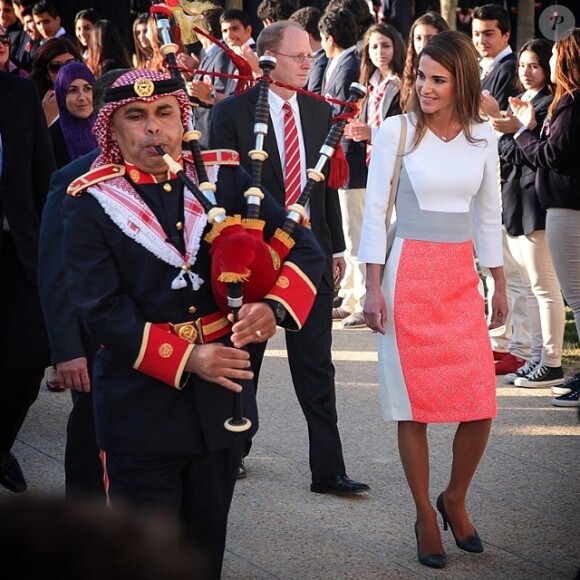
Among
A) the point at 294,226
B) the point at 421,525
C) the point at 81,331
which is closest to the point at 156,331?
the point at 294,226

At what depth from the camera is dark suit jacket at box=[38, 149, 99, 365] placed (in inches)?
164

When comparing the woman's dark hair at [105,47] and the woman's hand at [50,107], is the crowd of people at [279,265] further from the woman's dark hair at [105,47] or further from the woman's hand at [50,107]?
the woman's dark hair at [105,47]

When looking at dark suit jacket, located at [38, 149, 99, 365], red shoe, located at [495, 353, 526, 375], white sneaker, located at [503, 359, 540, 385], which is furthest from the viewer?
red shoe, located at [495, 353, 526, 375]

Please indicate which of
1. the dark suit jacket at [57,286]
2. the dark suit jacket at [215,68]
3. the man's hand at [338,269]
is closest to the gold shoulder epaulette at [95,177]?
the dark suit jacket at [57,286]

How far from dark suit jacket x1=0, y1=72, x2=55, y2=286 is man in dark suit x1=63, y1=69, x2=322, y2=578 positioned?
1941 mm

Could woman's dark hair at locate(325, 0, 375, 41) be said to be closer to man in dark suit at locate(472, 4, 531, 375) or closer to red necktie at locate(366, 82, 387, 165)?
red necktie at locate(366, 82, 387, 165)

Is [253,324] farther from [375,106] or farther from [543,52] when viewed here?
[375,106]

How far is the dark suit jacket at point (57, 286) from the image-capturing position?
13.7ft

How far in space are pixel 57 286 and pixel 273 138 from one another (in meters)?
1.57

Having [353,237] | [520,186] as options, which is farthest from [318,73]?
[520,186]

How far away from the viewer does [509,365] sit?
7.55 m

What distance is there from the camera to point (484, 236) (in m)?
4.73

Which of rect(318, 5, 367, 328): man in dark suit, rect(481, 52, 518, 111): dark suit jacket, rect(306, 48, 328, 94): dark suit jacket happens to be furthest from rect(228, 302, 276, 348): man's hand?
rect(306, 48, 328, 94): dark suit jacket

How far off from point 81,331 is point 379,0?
978cm
